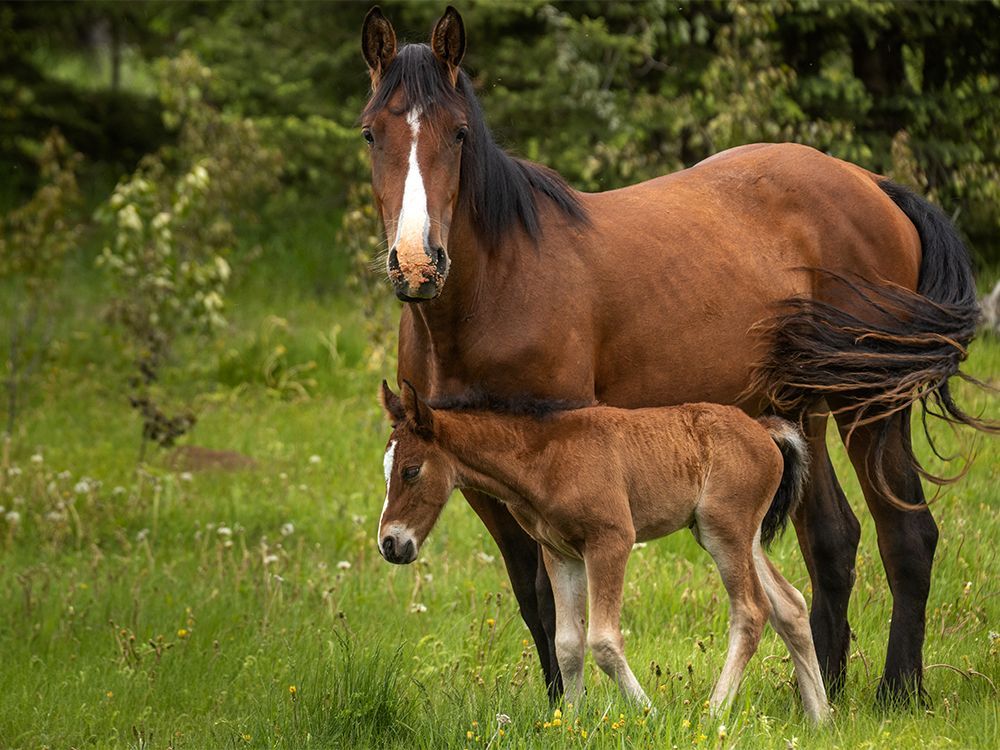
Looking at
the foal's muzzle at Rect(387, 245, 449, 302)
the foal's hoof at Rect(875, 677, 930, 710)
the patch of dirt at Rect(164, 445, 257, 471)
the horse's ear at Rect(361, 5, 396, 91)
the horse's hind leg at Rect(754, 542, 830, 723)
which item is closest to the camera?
the foal's muzzle at Rect(387, 245, 449, 302)

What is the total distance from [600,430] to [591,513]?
31 centimetres

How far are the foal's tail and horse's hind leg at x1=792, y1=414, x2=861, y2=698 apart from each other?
23 centimetres

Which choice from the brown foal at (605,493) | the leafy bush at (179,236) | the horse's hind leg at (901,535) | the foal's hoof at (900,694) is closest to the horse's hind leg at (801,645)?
the brown foal at (605,493)

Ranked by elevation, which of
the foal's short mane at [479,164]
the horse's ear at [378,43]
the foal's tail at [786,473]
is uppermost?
the horse's ear at [378,43]

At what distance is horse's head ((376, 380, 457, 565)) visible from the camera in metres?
4.61

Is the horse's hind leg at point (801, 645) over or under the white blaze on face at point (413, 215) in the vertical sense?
under

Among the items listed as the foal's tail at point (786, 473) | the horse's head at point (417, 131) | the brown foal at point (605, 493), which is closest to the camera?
the horse's head at point (417, 131)

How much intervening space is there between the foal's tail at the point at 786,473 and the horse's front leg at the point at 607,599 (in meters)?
0.89

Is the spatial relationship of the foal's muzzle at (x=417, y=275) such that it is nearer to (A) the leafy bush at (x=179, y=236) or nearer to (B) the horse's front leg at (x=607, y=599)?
(B) the horse's front leg at (x=607, y=599)

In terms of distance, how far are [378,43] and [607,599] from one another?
7.05 ft

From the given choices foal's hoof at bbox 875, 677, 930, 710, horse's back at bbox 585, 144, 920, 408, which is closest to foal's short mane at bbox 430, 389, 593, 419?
horse's back at bbox 585, 144, 920, 408

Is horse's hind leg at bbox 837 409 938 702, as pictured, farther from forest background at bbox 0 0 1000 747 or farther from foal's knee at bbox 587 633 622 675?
foal's knee at bbox 587 633 622 675

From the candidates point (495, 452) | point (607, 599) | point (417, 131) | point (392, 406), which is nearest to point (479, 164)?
point (417, 131)

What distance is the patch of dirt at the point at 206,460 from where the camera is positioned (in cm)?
→ 1043
